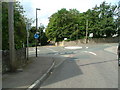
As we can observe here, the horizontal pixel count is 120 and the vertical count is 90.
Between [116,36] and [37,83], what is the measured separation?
63.5 meters

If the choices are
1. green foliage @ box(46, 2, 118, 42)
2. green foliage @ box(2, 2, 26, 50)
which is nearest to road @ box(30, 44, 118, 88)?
green foliage @ box(2, 2, 26, 50)

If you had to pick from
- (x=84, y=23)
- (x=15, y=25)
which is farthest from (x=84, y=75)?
(x=84, y=23)

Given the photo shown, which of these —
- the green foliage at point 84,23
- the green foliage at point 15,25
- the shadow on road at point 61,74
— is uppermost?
the green foliage at point 84,23

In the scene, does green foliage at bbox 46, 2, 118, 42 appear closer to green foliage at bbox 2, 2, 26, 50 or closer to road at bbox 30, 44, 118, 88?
road at bbox 30, 44, 118, 88

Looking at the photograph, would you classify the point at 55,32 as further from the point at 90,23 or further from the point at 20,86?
the point at 20,86

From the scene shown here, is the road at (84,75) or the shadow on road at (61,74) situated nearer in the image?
the road at (84,75)

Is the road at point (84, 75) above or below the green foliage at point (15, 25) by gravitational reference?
below

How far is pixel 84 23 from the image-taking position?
65000 mm

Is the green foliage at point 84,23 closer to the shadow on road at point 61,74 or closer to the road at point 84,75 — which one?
the road at point 84,75

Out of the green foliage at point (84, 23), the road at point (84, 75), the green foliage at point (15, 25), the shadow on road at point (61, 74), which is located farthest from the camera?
the green foliage at point (84, 23)

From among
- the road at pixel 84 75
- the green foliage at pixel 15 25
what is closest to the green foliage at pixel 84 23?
the road at pixel 84 75

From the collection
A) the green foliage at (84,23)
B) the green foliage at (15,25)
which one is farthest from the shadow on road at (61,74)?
the green foliage at (84,23)

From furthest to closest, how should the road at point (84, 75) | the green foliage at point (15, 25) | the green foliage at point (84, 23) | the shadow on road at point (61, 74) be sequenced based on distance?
the green foliage at point (84, 23)
the green foliage at point (15, 25)
the shadow on road at point (61, 74)
the road at point (84, 75)

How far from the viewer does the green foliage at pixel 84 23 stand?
60156 mm
